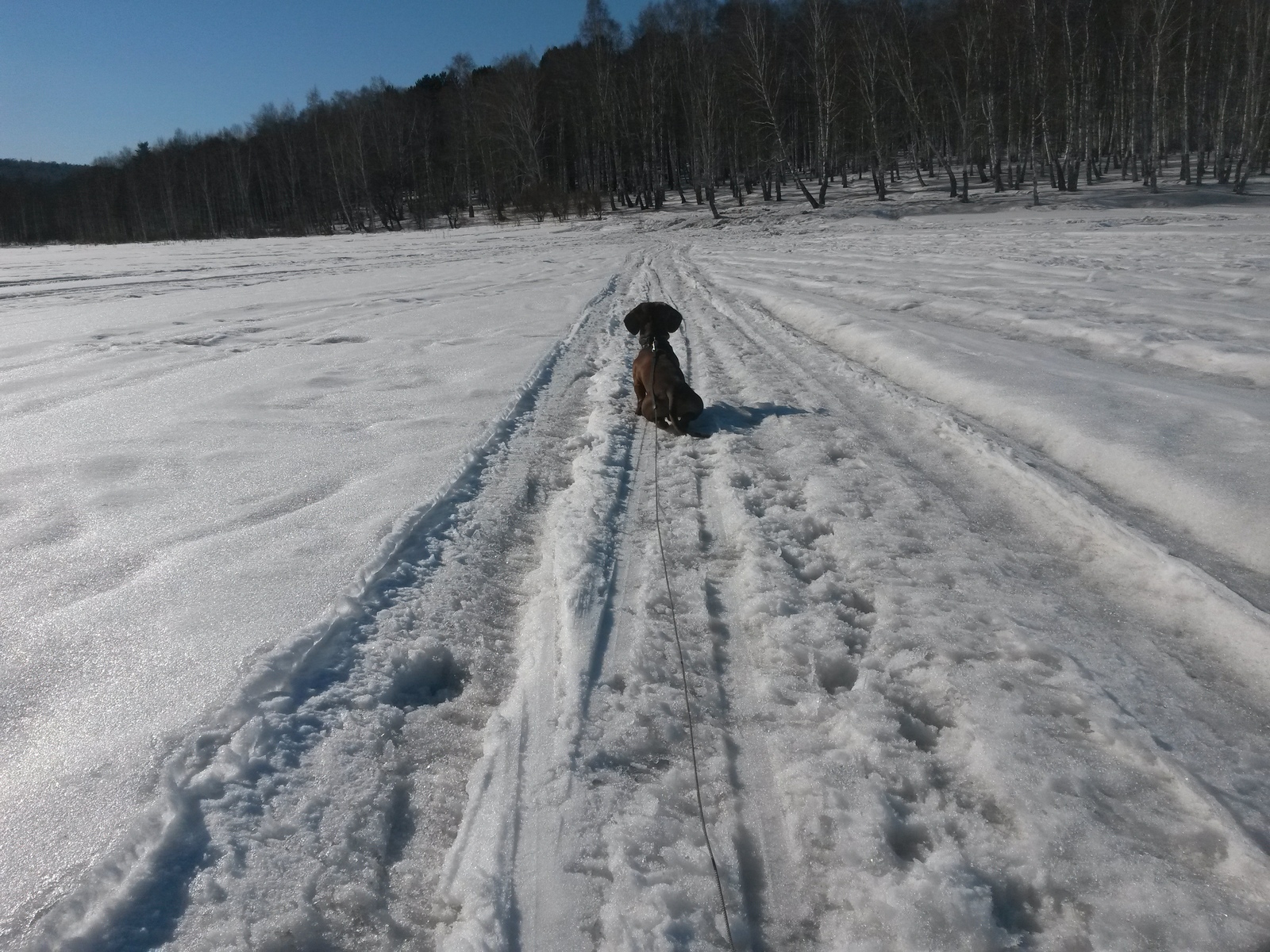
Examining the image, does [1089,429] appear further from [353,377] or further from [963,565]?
[353,377]

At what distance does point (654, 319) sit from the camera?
483 centimetres

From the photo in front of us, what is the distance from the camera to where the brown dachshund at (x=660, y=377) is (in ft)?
13.3

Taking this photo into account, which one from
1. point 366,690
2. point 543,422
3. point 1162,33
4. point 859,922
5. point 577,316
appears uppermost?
point 1162,33

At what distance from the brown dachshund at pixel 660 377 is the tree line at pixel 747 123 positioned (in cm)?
2555

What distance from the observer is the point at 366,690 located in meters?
1.96

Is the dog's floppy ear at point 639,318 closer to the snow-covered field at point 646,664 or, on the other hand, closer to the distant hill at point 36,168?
the snow-covered field at point 646,664

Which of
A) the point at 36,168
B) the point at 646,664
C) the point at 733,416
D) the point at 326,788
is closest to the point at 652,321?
the point at 733,416

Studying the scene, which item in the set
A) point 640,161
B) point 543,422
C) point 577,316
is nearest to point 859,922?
point 543,422

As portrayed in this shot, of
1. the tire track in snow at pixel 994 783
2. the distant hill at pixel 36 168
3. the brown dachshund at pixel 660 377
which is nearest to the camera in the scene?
the tire track in snow at pixel 994 783

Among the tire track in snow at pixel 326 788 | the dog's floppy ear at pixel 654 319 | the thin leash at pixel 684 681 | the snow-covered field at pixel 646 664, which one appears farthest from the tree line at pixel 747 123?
the tire track in snow at pixel 326 788

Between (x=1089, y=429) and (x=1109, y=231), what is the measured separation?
13.0 meters

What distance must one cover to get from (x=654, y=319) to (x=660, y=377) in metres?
0.80

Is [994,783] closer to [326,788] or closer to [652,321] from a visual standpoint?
[326,788]

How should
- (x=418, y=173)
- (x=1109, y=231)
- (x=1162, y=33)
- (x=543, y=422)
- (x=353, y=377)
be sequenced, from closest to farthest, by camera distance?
(x=543, y=422) → (x=353, y=377) → (x=1109, y=231) → (x=1162, y=33) → (x=418, y=173)
